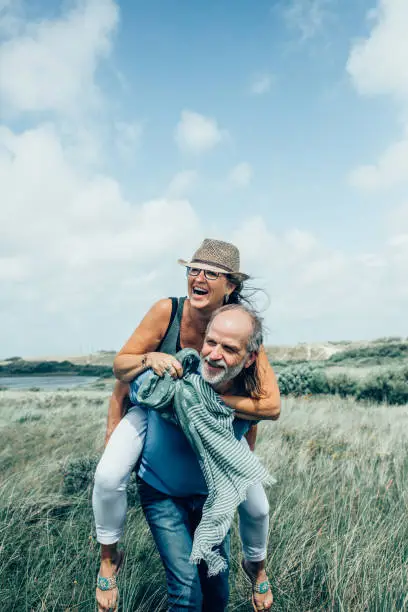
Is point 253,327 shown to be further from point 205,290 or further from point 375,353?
point 375,353

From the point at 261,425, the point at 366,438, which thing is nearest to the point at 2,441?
the point at 261,425

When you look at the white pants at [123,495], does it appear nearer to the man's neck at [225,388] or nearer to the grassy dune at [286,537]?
the man's neck at [225,388]

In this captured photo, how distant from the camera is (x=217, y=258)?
2.99m

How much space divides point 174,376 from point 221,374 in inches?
9.9

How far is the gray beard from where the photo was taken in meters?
2.52

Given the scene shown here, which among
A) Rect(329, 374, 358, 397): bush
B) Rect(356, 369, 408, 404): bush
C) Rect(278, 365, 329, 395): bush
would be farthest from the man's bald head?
Rect(278, 365, 329, 395): bush

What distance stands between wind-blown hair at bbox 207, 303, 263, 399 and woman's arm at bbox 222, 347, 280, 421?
29 mm

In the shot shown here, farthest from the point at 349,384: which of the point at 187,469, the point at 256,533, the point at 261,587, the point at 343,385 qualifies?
the point at 187,469

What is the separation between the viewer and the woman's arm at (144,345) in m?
2.66

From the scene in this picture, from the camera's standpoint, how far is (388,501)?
4.69 metres

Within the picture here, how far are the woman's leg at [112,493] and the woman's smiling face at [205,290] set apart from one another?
84 centimetres

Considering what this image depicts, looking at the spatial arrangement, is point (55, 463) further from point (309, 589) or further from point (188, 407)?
point (188, 407)

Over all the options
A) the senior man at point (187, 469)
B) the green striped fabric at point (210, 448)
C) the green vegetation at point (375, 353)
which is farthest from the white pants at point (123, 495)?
the green vegetation at point (375, 353)

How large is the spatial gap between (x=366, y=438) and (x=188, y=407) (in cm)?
578
